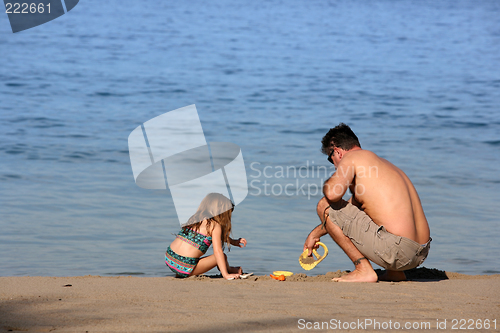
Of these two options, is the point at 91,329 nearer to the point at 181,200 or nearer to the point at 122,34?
the point at 181,200

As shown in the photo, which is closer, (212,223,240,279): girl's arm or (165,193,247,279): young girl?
(212,223,240,279): girl's arm

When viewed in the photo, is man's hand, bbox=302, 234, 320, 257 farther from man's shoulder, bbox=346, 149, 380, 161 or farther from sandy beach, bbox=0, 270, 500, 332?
man's shoulder, bbox=346, 149, 380, 161

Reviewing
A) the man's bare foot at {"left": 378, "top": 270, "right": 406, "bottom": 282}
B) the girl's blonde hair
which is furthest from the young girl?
the man's bare foot at {"left": 378, "top": 270, "right": 406, "bottom": 282}

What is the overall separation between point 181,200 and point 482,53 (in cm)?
1862

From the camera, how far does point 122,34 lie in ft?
77.2

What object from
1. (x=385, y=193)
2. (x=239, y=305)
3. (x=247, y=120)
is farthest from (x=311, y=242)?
(x=247, y=120)

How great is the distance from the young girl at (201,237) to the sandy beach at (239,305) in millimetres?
185

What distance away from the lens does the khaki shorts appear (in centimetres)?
370

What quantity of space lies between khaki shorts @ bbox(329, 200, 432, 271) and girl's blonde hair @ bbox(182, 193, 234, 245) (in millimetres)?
818

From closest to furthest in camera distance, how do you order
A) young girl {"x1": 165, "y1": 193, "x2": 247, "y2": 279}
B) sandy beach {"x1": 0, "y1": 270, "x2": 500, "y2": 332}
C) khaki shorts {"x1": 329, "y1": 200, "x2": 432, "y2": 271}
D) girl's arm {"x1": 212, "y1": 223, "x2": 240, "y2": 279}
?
sandy beach {"x1": 0, "y1": 270, "x2": 500, "y2": 332} → khaki shorts {"x1": 329, "y1": 200, "x2": 432, "y2": 271} → girl's arm {"x1": 212, "y1": 223, "x2": 240, "y2": 279} → young girl {"x1": 165, "y1": 193, "x2": 247, "y2": 279}

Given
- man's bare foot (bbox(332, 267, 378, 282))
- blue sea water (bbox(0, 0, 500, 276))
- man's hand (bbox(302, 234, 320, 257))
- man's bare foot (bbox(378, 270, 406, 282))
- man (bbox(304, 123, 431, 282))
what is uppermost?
man (bbox(304, 123, 431, 282))

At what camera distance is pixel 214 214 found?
403 centimetres

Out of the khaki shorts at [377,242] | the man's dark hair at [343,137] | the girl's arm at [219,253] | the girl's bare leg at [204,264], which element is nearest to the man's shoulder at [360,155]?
the man's dark hair at [343,137]

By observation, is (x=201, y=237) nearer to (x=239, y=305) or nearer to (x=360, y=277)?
(x=239, y=305)
